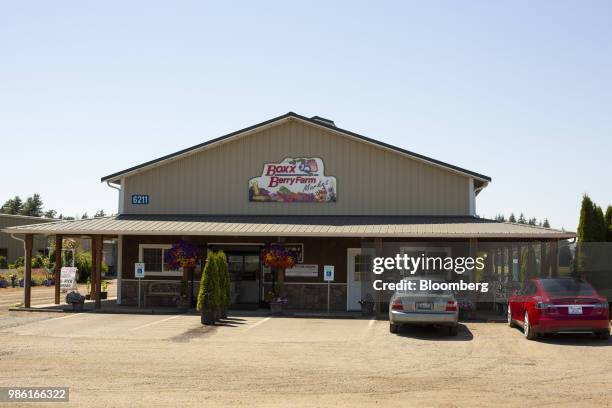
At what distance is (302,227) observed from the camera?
75.0 feet

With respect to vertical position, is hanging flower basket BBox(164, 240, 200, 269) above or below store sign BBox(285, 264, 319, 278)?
above

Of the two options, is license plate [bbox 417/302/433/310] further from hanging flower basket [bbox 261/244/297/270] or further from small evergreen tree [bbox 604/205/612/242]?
small evergreen tree [bbox 604/205/612/242]

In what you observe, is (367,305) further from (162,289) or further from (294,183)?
(162,289)

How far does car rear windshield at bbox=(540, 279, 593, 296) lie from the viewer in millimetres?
A: 15883

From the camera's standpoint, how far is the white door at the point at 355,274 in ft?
78.8

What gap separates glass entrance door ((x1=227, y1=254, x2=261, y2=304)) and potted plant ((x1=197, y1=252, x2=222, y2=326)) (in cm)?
522

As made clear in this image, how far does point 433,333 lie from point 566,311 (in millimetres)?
3414

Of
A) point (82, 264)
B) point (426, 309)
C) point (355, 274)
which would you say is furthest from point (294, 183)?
point (82, 264)

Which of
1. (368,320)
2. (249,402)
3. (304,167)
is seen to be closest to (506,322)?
(368,320)

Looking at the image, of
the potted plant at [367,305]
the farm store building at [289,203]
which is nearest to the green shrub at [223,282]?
the farm store building at [289,203]

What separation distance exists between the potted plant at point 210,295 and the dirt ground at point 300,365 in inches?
16.2

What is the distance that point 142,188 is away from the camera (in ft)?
86.1

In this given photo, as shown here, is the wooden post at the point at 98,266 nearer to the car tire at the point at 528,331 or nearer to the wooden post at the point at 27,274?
the wooden post at the point at 27,274

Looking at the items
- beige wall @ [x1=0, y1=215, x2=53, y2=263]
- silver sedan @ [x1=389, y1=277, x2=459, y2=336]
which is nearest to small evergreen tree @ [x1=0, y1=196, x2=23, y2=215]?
beige wall @ [x1=0, y1=215, x2=53, y2=263]
